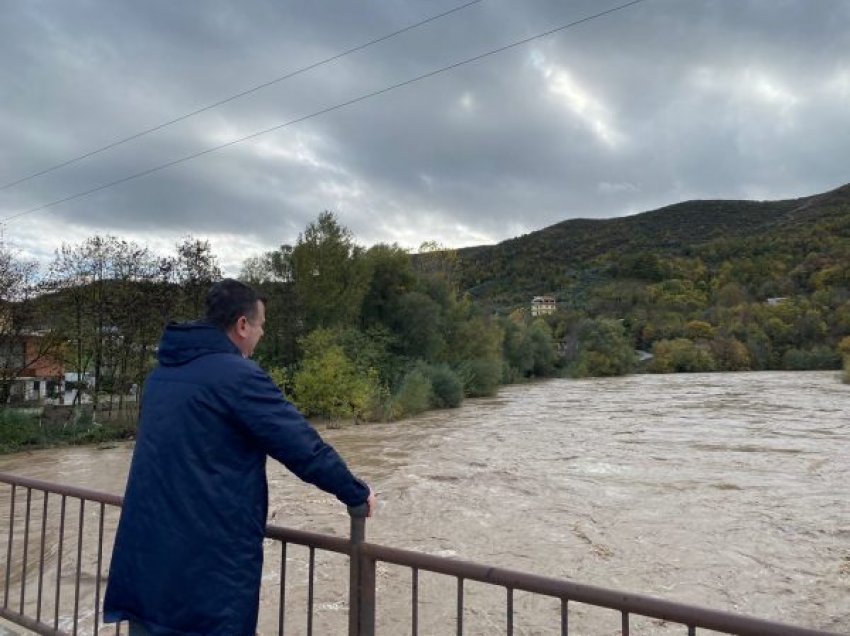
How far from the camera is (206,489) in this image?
191 cm

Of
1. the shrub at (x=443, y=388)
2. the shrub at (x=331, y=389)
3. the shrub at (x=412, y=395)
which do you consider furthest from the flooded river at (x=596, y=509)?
the shrub at (x=443, y=388)

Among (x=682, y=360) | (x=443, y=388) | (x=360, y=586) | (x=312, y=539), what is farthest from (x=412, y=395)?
(x=682, y=360)

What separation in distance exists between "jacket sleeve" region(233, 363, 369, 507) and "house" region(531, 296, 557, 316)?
6964 cm

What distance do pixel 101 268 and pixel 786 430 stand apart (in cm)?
2035

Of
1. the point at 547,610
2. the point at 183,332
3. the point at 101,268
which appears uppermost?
the point at 101,268

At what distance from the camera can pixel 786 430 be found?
57.3ft

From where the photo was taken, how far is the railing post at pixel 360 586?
2150 mm

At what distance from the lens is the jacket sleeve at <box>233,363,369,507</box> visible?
189 cm

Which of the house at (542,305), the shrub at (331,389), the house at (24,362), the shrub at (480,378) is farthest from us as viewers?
the house at (542,305)

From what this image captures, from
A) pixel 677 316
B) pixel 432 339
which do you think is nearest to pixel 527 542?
pixel 432 339

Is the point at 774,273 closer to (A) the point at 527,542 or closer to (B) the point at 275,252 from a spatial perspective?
(B) the point at 275,252

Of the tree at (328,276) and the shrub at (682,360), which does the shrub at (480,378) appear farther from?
the shrub at (682,360)

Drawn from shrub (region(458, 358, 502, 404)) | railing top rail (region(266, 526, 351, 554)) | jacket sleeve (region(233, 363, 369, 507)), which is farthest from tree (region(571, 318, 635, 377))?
jacket sleeve (region(233, 363, 369, 507))

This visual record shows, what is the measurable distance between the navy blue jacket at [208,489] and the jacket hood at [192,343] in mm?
15
